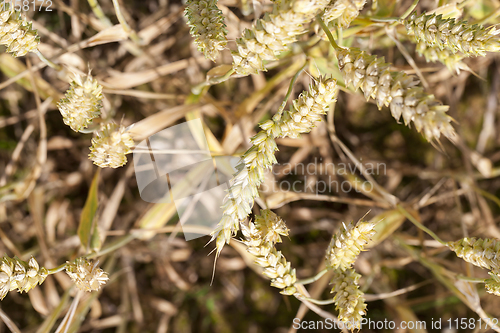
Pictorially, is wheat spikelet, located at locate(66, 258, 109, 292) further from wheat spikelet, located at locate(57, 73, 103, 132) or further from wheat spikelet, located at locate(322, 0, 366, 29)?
wheat spikelet, located at locate(322, 0, 366, 29)

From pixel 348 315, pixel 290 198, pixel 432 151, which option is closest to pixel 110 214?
pixel 290 198

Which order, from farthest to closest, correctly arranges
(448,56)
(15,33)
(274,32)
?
(448,56)
(15,33)
(274,32)

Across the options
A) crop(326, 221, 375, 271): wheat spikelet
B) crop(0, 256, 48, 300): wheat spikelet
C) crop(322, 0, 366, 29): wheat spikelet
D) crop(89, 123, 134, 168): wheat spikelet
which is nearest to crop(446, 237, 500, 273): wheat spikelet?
crop(326, 221, 375, 271): wheat spikelet

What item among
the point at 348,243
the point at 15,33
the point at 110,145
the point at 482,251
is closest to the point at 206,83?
the point at 110,145

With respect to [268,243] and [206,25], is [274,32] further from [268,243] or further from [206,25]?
[268,243]

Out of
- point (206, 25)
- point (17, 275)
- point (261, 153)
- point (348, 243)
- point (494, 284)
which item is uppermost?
point (206, 25)

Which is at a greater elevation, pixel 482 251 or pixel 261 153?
pixel 261 153

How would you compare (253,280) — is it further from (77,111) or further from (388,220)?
(77,111)
